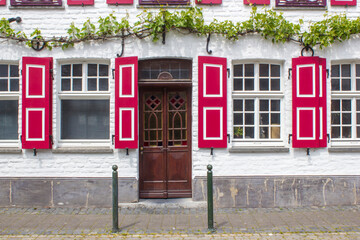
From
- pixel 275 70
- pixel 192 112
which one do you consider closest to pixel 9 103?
pixel 192 112

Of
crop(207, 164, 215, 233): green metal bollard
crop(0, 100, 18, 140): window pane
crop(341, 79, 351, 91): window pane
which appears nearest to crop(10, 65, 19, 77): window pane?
crop(0, 100, 18, 140): window pane

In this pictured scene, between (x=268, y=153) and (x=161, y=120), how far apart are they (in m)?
2.42

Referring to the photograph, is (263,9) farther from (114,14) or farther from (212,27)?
(114,14)

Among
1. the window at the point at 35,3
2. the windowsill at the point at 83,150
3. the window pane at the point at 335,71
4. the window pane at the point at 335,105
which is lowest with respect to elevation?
the windowsill at the point at 83,150

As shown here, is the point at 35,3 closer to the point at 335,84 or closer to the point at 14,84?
→ the point at 14,84

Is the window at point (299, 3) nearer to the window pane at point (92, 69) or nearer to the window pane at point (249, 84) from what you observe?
the window pane at point (249, 84)

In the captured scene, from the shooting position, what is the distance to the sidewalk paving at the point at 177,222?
5.09 m

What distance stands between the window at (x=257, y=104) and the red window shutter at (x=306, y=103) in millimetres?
400

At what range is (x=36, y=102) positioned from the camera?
6.71m

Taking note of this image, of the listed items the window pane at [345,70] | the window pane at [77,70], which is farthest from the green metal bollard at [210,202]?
the window pane at [345,70]

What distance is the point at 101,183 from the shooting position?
264 inches

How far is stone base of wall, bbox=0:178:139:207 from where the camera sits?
670cm

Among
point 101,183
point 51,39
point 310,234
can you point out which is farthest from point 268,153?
point 51,39

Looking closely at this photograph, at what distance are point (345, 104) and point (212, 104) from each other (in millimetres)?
2985
